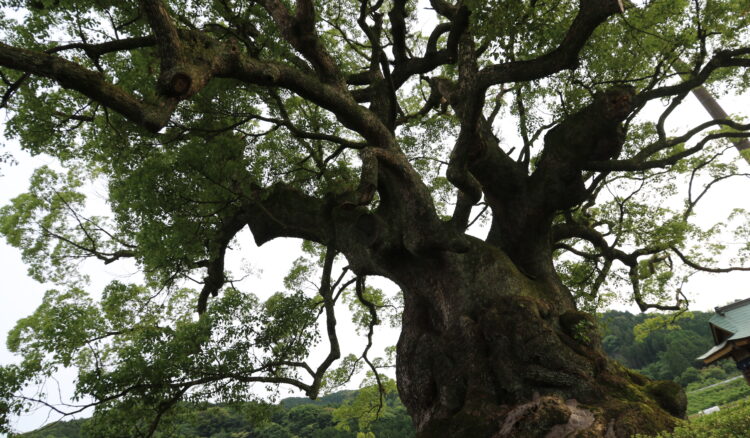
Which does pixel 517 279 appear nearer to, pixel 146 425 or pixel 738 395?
pixel 146 425

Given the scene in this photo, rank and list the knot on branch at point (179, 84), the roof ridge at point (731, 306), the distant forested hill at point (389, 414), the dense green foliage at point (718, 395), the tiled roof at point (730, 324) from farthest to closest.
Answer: the distant forested hill at point (389, 414)
the dense green foliage at point (718, 395)
the roof ridge at point (731, 306)
the tiled roof at point (730, 324)
the knot on branch at point (179, 84)

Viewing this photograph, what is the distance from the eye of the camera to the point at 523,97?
9.59m

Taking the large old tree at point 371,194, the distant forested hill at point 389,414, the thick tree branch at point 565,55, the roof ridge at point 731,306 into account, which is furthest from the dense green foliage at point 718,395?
the thick tree branch at point 565,55

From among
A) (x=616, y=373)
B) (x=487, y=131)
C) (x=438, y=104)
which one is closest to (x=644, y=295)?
(x=616, y=373)

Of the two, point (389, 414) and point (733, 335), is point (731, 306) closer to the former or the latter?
point (733, 335)

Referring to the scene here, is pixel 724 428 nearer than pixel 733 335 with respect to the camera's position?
Yes

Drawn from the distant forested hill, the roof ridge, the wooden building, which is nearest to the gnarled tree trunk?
the wooden building

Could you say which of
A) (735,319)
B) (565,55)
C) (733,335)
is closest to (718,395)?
(735,319)

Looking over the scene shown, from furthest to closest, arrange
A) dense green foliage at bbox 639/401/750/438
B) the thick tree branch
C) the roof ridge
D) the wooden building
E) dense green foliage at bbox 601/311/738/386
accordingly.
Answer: dense green foliage at bbox 601/311/738/386 < the roof ridge < the wooden building < the thick tree branch < dense green foliage at bbox 639/401/750/438

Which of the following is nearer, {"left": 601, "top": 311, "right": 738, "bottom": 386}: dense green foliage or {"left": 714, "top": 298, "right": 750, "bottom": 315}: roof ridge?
{"left": 714, "top": 298, "right": 750, "bottom": 315}: roof ridge

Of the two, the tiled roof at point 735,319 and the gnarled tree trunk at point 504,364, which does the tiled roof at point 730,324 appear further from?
the gnarled tree trunk at point 504,364

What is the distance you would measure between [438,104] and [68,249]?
11624 millimetres

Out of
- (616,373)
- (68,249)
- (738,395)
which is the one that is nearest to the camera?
(616,373)

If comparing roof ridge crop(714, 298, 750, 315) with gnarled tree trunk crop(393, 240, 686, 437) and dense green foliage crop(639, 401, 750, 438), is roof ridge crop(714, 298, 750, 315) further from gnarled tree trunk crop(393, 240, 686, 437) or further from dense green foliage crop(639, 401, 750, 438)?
dense green foliage crop(639, 401, 750, 438)
